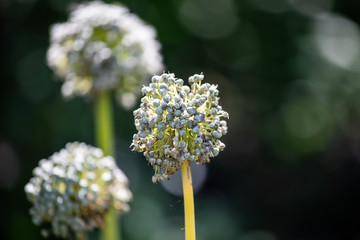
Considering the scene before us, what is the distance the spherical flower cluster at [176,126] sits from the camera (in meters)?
1.19

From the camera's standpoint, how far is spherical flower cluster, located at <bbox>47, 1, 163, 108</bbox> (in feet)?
7.90

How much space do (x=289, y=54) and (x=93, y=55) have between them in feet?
10.9

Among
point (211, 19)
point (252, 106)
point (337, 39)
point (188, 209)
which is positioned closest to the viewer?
point (188, 209)

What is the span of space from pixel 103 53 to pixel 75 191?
865 mm

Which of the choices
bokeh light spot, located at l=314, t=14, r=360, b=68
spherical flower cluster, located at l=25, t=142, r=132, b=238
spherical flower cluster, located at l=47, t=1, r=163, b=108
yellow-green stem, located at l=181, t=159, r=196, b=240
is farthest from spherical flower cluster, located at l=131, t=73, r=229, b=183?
bokeh light spot, located at l=314, t=14, r=360, b=68

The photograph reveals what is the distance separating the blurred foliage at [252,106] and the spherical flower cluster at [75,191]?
257 cm

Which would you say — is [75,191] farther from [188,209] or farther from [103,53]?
[103,53]

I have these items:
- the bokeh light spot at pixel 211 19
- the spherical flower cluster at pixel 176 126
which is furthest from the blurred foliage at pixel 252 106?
the spherical flower cluster at pixel 176 126

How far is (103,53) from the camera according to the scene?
2391 mm

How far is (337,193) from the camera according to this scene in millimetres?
4949

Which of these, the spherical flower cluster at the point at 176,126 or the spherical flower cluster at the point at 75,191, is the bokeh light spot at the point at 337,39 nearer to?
the spherical flower cluster at the point at 75,191

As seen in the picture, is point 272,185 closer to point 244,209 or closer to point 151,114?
point 244,209

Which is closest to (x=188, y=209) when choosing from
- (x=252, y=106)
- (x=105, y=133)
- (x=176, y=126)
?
(x=176, y=126)

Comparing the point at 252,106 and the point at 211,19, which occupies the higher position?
the point at 211,19
